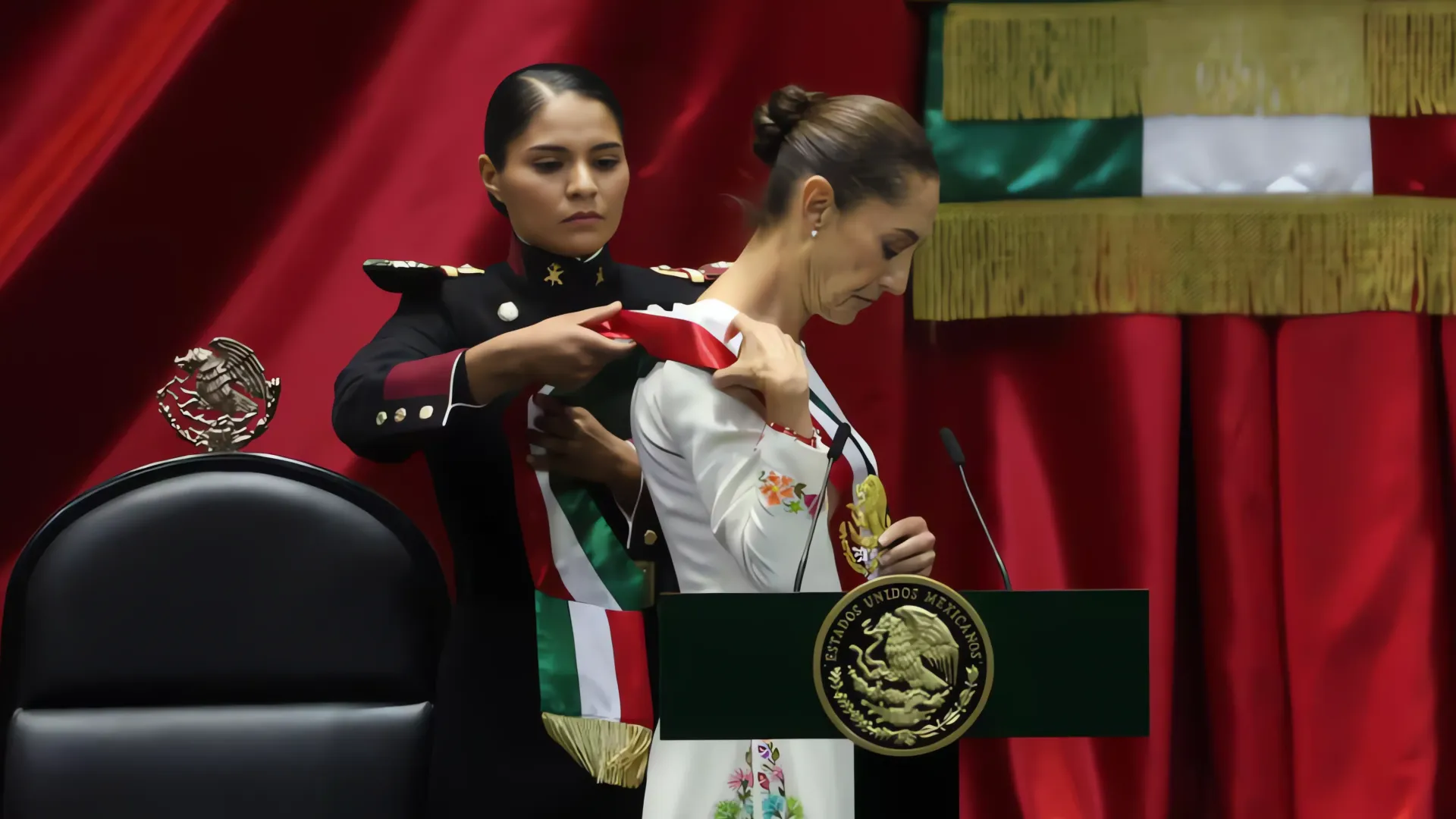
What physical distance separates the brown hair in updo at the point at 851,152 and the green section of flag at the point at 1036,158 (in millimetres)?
494

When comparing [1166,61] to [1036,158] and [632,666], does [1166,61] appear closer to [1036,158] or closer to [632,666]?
[1036,158]

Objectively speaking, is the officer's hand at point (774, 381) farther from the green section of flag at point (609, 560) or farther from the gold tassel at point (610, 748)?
the gold tassel at point (610, 748)

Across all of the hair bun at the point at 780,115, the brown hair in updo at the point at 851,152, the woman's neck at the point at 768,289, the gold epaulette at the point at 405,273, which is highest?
the hair bun at the point at 780,115

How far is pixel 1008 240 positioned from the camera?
2.09m

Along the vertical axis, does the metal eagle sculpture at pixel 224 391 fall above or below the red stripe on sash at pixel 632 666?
above

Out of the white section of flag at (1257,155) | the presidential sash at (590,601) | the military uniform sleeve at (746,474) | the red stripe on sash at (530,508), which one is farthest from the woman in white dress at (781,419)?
the white section of flag at (1257,155)

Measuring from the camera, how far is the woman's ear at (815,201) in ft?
5.18

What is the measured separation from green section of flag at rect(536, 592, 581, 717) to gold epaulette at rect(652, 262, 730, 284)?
429mm

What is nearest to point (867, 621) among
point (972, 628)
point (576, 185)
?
point (972, 628)

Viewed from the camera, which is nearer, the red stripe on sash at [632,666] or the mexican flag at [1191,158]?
the red stripe on sash at [632,666]

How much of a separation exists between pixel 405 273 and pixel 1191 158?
1097 mm

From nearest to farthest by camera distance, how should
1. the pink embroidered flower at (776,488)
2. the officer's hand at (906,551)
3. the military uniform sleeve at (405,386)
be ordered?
the pink embroidered flower at (776,488) → the officer's hand at (906,551) → the military uniform sleeve at (405,386)

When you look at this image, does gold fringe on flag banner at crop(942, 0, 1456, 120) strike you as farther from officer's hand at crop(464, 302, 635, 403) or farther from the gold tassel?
the gold tassel

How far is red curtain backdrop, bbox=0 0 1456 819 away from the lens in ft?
6.55
